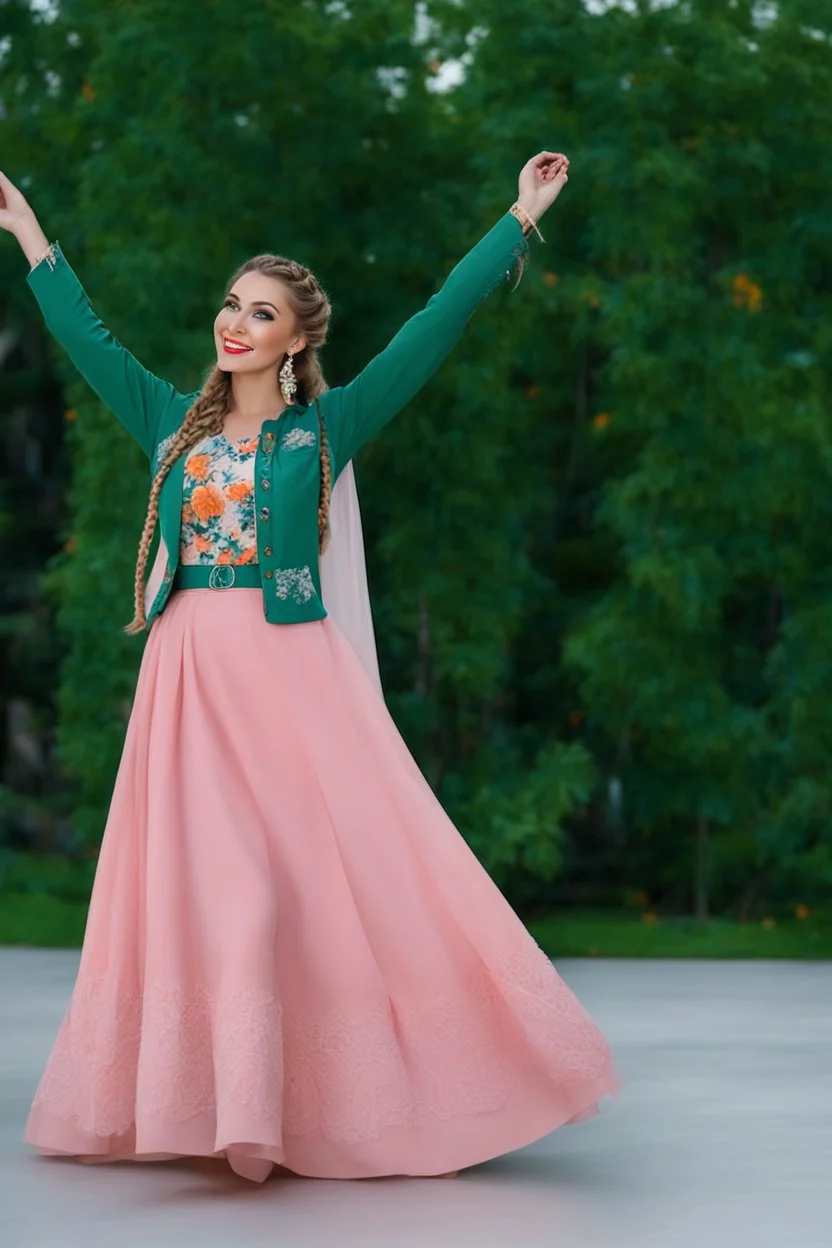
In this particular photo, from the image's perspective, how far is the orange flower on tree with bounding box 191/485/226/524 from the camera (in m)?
4.03

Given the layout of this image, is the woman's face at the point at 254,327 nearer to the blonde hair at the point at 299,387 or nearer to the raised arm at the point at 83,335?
the blonde hair at the point at 299,387

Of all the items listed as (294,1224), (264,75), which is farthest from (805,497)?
(294,1224)

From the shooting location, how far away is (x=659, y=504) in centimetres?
847

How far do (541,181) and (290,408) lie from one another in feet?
2.11

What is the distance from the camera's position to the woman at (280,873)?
3.78 metres

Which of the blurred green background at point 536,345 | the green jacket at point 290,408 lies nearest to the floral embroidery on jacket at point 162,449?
the green jacket at point 290,408

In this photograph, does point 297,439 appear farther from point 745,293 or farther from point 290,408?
point 745,293

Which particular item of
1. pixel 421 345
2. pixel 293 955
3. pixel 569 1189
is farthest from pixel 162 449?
pixel 569 1189

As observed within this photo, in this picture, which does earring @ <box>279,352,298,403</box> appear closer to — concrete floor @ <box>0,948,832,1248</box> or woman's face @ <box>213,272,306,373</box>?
woman's face @ <box>213,272,306,373</box>

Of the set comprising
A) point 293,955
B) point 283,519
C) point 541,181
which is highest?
point 541,181

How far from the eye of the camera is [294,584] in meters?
4.02

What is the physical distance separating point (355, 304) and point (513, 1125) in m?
5.06

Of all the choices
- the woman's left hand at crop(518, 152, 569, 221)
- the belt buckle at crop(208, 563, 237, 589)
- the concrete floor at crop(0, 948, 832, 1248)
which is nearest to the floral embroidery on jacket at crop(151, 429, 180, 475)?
the belt buckle at crop(208, 563, 237, 589)

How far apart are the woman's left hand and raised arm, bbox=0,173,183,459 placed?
769mm
